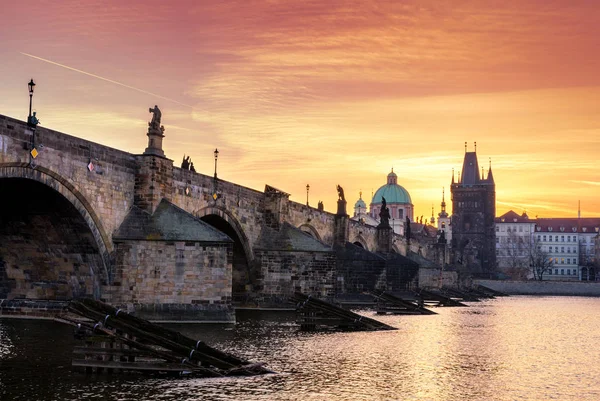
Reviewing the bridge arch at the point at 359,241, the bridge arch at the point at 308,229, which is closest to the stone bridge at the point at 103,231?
the bridge arch at the point at 308,229

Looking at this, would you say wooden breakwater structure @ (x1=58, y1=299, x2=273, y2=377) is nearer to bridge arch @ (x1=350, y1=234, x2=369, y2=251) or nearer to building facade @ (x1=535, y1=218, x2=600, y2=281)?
bridge arch @ (x1=350, y1=234, x2=369, y2=251)

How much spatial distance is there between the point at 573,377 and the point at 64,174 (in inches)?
735

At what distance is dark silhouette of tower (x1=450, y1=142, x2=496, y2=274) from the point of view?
573 feet

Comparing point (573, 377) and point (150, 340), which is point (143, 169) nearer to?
point (150, 340)

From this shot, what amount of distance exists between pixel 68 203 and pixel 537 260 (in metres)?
144

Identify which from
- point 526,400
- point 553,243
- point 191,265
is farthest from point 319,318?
point 553,243

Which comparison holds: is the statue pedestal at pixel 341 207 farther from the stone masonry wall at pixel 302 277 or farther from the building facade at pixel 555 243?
the building facade at pixel 555 243

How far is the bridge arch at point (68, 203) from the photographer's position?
93.8ft

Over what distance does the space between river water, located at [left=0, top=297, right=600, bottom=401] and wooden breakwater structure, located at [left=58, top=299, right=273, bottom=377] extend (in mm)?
494

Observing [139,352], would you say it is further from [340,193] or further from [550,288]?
[550,288]

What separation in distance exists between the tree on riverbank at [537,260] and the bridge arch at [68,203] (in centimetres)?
13381

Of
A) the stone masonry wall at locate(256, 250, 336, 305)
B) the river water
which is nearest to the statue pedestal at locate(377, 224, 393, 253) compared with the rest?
the stone masonry wall at locate(256, 250, 336, 305)

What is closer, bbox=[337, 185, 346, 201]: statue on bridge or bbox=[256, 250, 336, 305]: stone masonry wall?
bbox=[256, 250, 336, 305]: stone masonry wall

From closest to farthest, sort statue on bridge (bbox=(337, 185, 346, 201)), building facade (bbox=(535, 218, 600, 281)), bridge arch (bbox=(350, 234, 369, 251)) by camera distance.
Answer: statue on bridge (bbox=(337, 185, 346, 201))
bridge arch (bbox=(350, 234, 369, 251))
building facade (bbox=(535, 218, 600, 281))
